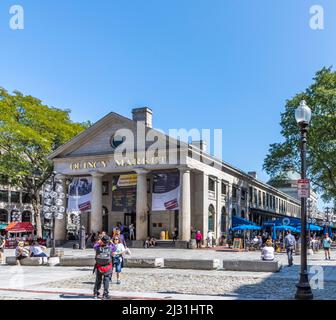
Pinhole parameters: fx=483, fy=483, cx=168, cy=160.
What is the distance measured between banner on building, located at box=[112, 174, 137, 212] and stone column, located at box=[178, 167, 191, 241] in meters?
5.68

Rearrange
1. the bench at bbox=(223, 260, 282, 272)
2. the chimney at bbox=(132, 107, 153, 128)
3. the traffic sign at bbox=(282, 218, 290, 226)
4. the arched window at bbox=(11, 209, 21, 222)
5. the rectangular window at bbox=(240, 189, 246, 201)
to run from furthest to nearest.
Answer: the arched window at bbox=(11, 209, 21, 222) → the rectangular window at bbox=(240, 189, 246, 201) → the chimney at bbox=(132, 107, 153, 128) → the traffic sign at bbox=(282, 218, 290, 226) → the bench at bbox=(223, 260, 282, 272)

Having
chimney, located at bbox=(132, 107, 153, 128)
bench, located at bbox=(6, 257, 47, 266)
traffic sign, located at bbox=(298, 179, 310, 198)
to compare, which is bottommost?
bench, located at bbox=(6, 257, 47, 266)

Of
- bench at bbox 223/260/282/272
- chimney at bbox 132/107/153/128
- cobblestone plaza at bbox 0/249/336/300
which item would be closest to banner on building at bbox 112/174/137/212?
chimney at bbox 132/107/153/128

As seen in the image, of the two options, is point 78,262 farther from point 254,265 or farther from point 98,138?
point 98,138

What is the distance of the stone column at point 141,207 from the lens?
142 feet

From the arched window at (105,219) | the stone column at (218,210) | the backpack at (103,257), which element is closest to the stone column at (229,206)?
the stone column at (218,210)

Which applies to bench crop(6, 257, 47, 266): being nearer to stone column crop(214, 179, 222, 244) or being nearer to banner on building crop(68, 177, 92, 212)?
banner on building crop(68, 177, 92, 212)

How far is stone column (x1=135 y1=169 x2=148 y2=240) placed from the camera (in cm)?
4325

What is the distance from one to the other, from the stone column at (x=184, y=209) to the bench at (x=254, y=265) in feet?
65.4

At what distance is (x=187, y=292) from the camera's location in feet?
47.2

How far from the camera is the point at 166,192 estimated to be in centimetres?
4322

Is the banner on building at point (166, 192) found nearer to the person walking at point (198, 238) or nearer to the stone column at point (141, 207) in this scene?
the stone column at point (141, 207)

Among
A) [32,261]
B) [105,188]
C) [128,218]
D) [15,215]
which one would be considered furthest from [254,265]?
[15,215]
